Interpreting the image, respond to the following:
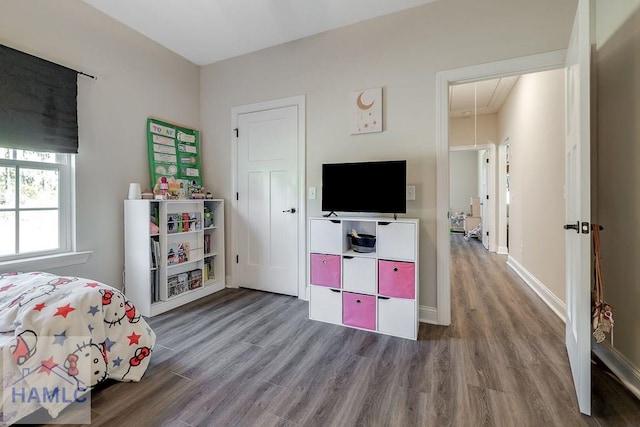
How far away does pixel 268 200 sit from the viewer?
327cm

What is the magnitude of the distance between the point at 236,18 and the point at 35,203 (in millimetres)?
2323

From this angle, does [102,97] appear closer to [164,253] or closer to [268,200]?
[164,253]

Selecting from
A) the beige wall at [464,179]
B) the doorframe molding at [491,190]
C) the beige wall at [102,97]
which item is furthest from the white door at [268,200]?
the beige wall at [464,179]

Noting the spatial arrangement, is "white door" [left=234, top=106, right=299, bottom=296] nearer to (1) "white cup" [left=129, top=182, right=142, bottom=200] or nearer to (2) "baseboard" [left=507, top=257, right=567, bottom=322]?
(1) "white cup" [left=129, top=182, right=142, bottom=200]

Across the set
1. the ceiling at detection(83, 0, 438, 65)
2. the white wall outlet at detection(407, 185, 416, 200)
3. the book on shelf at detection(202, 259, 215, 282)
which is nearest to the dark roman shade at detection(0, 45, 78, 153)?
the ceiling at detection(83, 0, 438, 65)

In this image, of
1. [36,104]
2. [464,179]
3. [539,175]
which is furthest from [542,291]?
[464,179]

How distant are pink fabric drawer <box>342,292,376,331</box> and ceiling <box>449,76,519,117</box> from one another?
126 inches

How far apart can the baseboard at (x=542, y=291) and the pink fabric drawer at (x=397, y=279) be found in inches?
58.5

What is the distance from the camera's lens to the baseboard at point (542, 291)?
257cm

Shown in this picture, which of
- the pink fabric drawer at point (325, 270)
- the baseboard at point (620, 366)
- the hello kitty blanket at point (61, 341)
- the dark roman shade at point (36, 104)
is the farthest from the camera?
the pink fabric drawer at point (325, 270)

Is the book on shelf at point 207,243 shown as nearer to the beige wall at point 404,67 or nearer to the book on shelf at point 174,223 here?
the book on shelf at point 174,223

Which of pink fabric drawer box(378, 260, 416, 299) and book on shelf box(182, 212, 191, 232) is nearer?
pink fabric drawer box(378, 260, 416, 299)

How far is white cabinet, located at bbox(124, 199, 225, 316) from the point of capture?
2.67 metres

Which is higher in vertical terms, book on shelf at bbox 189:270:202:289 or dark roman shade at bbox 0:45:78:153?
dark roman shade at bbox 0:45:78:153
